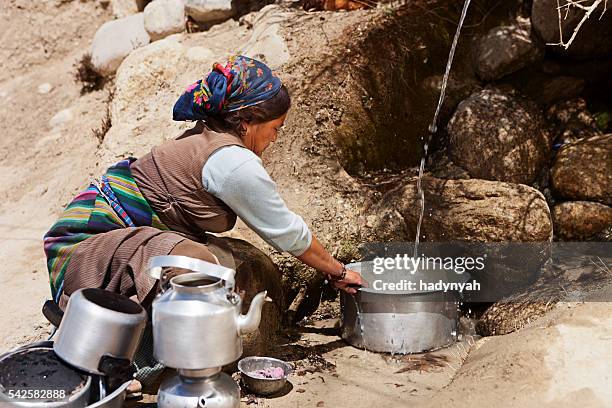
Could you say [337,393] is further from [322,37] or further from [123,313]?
[322,37]

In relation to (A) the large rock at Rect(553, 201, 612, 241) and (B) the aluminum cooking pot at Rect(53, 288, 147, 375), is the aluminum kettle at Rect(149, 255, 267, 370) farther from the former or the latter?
(A) the large rock at Rect(553, 201, 612, 241)

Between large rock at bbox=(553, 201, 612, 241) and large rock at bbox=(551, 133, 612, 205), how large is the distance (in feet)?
0.28

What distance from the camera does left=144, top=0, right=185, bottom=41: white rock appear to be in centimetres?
727

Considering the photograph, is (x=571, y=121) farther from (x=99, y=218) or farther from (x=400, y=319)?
(x=99, y=218)

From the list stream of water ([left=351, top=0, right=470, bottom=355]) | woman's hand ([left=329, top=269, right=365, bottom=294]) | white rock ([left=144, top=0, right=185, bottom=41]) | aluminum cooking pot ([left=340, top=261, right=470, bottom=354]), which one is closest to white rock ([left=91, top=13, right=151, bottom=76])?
white rock ([left=144, top=0, right=185, bottom=41])

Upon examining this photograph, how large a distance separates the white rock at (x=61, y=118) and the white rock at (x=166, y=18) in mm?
1492

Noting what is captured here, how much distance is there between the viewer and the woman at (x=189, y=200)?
3.36m

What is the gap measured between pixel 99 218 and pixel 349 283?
1322 millimetres

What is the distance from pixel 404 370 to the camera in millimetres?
4082

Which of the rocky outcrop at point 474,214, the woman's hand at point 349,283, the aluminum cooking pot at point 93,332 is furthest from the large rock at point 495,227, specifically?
the aluminum cooking pot at point 93,332

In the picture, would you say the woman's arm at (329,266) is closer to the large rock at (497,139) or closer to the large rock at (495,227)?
the large rock at (495,227)

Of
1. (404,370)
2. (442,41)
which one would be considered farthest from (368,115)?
(404,370)

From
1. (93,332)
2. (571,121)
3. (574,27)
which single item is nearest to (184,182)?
(93,332)

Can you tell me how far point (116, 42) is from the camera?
7.76 metres
